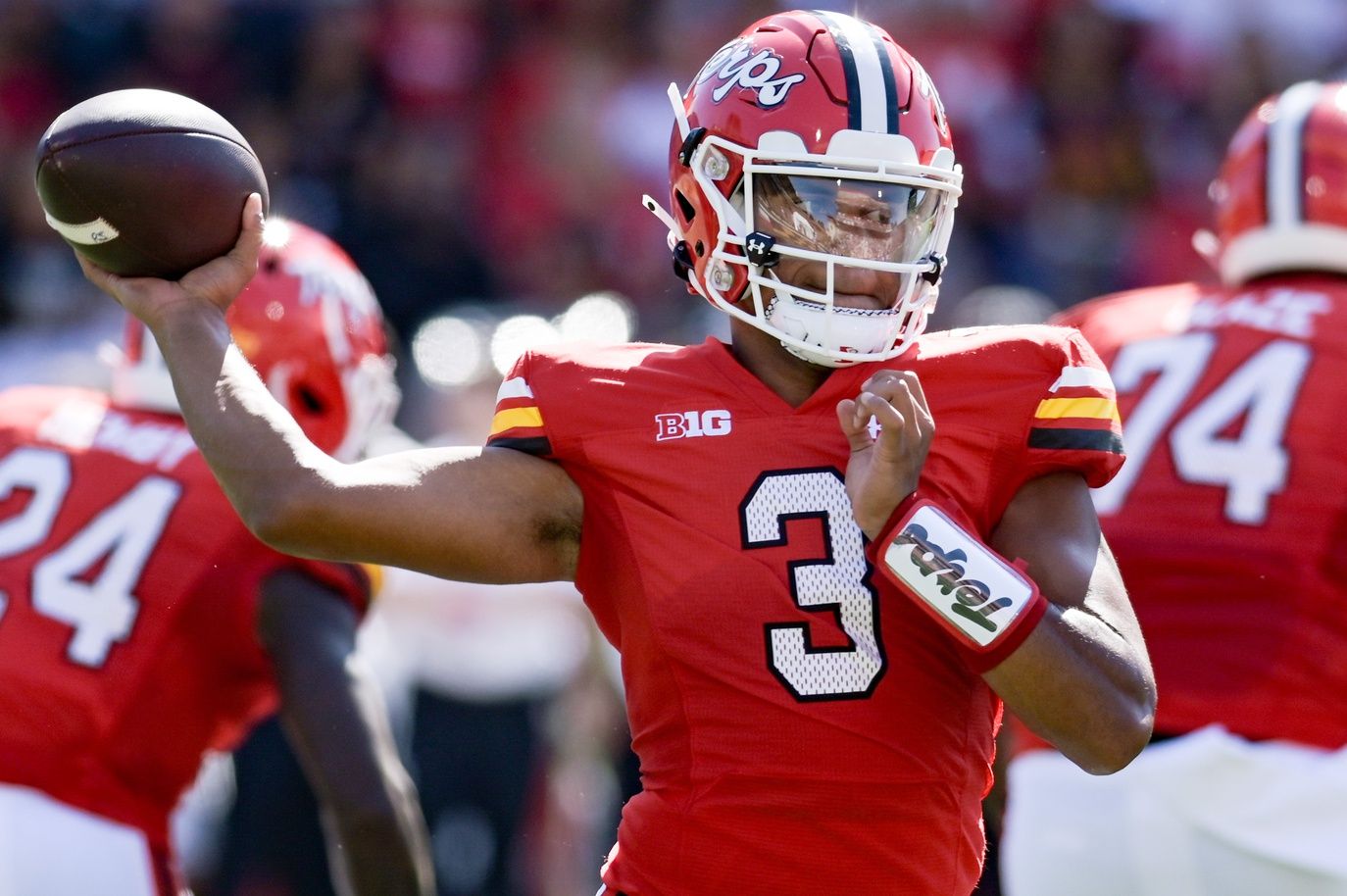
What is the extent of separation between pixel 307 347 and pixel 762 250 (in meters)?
1.75

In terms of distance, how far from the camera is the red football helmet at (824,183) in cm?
260

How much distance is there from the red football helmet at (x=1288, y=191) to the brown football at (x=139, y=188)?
240cm

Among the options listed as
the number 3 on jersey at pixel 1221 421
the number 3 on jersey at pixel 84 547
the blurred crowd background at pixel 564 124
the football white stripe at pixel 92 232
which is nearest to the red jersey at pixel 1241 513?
the number 3 on jersey at pixel 1221 421

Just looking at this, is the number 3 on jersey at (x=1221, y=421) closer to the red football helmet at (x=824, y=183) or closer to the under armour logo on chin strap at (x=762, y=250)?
the red football helmet at (x=824, y=183)

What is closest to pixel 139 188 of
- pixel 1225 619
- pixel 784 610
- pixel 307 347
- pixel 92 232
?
pixel 92 232

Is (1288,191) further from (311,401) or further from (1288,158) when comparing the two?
(311,401)

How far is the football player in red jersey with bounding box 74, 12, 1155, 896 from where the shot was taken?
2408 millimetres

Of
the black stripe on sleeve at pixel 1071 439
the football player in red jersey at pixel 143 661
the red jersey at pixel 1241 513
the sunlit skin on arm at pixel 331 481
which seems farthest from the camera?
the red jersey at pixel 1241 513

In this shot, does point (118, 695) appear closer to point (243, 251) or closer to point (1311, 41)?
point (243, 251)

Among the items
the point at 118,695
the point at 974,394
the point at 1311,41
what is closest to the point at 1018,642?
the point at 974,394

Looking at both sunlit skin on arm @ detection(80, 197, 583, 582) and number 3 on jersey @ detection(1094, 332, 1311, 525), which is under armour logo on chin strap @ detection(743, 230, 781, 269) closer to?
sunlit skin on arm @ detection(80, 197, 583, 582)

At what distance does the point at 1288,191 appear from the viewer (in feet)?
13.5

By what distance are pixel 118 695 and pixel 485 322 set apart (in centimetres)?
485

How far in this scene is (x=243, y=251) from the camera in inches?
106
